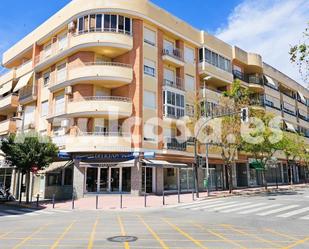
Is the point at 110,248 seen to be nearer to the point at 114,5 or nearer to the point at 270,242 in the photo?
the point at 270,242

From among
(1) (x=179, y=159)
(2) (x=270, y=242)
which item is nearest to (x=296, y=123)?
(1) (x=179, y=159)

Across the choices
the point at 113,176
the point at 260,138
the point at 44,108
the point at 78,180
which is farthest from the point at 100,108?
the point at 260,138

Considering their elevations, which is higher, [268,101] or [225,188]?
[268,101]

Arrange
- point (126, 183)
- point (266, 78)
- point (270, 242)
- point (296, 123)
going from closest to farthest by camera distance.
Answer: point (270, 242)
point (126, 183)
point (266, 78)
point (296, 123)

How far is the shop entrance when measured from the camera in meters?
25.7

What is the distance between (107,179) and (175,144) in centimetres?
672

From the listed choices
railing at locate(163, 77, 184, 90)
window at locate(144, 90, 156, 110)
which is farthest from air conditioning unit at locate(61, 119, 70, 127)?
railing at locate(163, 77, 184, 90)

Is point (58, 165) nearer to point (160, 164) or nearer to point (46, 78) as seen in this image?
point (160, 164)

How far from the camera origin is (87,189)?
25.7 m

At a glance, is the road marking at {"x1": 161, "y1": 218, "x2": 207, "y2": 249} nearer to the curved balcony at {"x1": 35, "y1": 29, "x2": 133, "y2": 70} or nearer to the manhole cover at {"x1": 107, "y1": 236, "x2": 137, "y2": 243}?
A: the manhole cover at {"x1": 107, "y1": 236, "x2": 137, "y2": 243}

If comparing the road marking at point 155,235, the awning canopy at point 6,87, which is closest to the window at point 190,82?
the awning canopy at point 6,87

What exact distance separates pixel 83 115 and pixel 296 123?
37166mm

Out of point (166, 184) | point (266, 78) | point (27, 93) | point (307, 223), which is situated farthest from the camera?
point (266, 78)

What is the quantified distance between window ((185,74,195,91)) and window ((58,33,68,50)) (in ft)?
38.3
